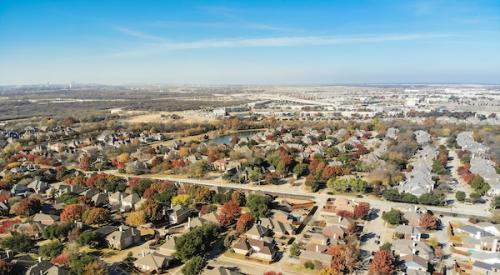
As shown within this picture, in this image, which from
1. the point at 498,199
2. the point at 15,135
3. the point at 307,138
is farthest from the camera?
the point at 15,135

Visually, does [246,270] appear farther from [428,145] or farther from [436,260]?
[428,145]

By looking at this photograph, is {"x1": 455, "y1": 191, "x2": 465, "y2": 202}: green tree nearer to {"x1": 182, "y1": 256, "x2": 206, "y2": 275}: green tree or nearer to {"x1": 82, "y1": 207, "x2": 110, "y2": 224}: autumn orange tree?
{"x1": 182, "y1": 256, "x2": 206, "y2": 275}: green tree

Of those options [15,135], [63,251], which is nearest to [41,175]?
[63,251]

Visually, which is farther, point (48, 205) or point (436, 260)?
point (48, 205)

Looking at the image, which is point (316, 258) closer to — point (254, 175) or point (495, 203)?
point (254, 175)

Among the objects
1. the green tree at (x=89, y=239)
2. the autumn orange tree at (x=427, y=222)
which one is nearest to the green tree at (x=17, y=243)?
the green tree at (x=89, y=239)

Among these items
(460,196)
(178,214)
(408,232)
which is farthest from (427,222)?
(178,214)
